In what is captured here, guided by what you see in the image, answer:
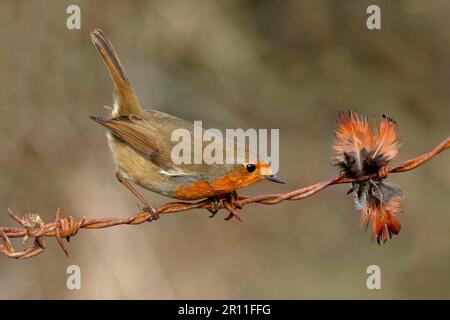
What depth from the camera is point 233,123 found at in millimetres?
8414

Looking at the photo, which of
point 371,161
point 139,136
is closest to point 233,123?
point 139,136

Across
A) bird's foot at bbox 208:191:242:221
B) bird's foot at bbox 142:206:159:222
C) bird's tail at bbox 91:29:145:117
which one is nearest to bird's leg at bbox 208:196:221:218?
bird's foot at bbox 208:191:242:221

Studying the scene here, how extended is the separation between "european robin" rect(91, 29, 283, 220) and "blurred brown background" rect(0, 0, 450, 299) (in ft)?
7.28

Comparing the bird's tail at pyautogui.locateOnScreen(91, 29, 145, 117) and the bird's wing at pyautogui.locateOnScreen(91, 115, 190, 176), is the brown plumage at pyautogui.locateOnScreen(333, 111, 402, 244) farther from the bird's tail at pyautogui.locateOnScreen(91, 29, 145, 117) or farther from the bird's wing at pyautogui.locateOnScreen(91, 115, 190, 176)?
the bird's tail at pyautogui.locateOnScreen(91, 29, 145, 117)

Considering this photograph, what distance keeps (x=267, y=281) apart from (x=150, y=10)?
325 cm

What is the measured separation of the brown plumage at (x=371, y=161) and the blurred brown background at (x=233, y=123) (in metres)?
3.34

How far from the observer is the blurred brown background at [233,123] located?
7285mm

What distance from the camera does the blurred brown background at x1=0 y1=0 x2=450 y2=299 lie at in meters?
7.29

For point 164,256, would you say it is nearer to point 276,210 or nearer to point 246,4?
point 276,210

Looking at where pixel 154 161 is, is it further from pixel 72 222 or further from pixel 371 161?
pixel 371 161

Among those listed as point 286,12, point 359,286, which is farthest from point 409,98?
point 359,286

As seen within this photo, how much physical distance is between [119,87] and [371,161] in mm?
2143

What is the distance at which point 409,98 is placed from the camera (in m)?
8.51

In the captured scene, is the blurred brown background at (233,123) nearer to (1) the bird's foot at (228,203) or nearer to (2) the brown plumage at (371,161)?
(1) the bird's foot at (228,203)
